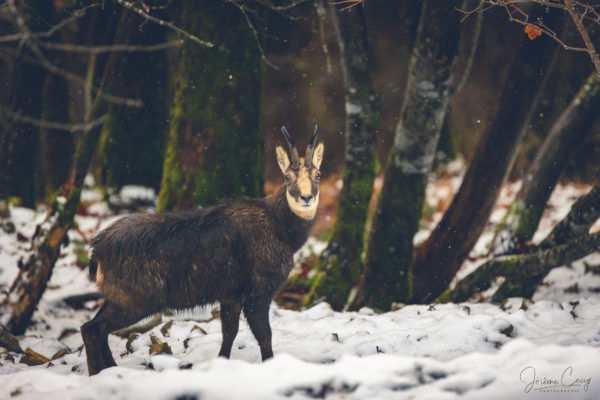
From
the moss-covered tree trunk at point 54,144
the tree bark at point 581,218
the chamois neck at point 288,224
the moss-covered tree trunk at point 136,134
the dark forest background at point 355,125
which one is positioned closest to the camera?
the chamois neck at point 288,224

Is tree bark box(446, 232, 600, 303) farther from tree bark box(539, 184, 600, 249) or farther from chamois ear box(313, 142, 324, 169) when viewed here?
chamois ear box(313, 142, 324, 169)

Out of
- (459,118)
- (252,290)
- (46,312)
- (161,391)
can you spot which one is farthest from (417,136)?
(459,118)

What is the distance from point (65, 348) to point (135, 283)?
2.11m

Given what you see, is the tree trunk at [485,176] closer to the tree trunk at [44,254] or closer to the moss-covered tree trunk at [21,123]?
the tree trunk at [44,254]

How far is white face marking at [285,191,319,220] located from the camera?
5172mm

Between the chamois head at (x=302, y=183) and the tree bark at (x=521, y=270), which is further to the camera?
the tree bark at (x=521, y=270)

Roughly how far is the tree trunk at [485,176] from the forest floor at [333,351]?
0.75 meters

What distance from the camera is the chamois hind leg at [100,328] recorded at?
5125 millimetres

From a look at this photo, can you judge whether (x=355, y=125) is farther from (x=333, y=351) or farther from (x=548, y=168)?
(x=333, y=351)

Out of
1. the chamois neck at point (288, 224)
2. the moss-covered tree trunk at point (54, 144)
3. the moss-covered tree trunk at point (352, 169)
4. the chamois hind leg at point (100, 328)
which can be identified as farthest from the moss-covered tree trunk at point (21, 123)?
the chamois neck at point (288, 224)

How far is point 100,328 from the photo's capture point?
16.9 feet

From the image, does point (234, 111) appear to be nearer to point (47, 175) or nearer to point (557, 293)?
point (557, 293)

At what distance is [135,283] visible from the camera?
5.11 m

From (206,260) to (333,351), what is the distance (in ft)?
4.94
